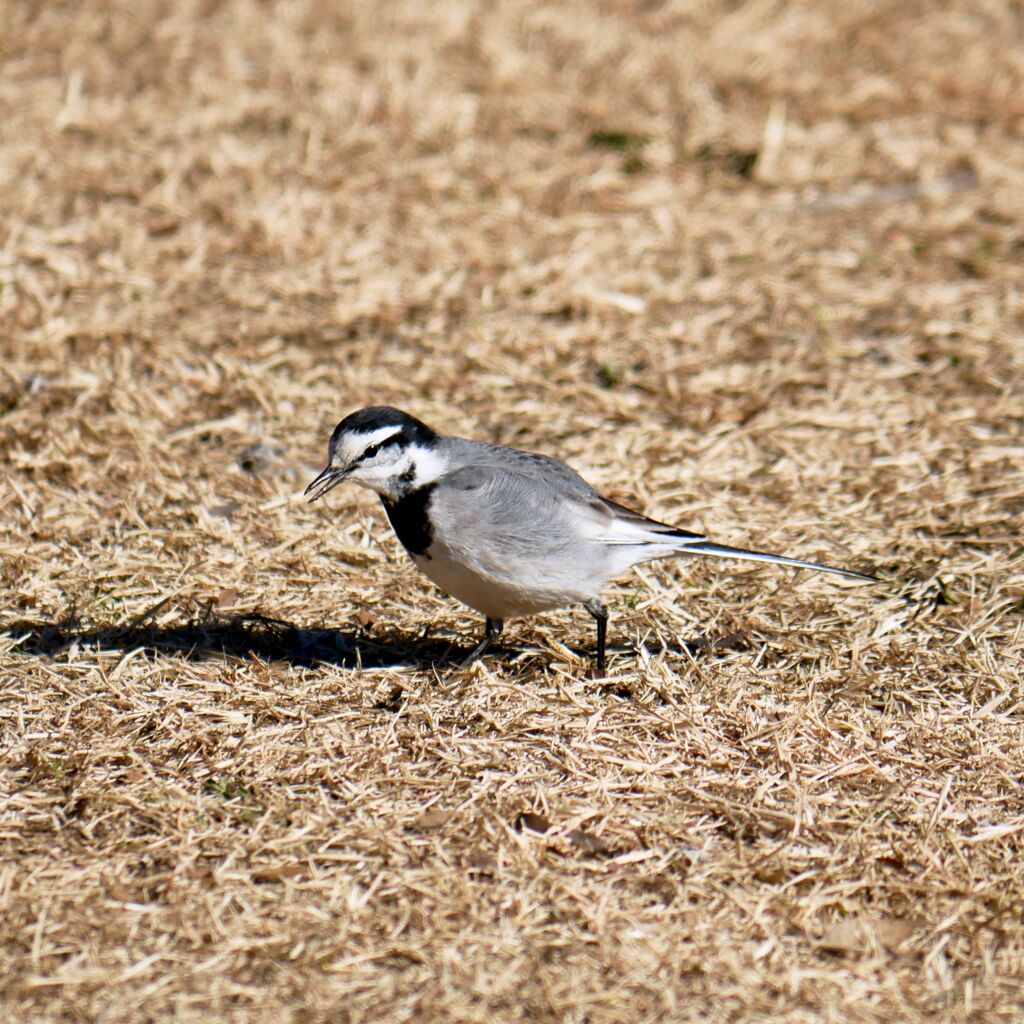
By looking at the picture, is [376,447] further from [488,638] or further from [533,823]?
[533,823]

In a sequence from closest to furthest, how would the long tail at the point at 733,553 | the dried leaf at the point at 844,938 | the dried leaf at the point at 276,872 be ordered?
the dried leaf at the point at 844,938
the dried leaf at the point at 276,872
the long tail at the point at 733,553

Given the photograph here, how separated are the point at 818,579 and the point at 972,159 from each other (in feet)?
18.2

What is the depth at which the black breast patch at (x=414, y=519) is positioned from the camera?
17.1ft

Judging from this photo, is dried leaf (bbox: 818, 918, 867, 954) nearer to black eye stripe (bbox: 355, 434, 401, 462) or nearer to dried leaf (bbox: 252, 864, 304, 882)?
dried leaf (bbox: 252, 864, 304, 882)

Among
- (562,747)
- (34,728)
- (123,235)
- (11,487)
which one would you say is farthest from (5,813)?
(123,235)

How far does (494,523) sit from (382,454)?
49 centimetres

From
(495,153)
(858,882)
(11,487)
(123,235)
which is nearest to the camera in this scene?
(858,882)

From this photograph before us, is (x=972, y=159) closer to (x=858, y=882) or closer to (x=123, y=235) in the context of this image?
(x=123, y=235)

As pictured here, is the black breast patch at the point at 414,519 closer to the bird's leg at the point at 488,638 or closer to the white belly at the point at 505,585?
the white belly at the point at 505,585

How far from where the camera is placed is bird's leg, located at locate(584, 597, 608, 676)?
5383 mm

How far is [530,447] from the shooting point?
7.17 meters

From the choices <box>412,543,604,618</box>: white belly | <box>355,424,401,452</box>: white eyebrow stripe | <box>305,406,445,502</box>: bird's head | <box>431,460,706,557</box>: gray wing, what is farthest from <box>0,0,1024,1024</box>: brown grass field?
<box>355,424,401,452</box>: white eyebrow stripe

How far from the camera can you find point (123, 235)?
8805 millimetres

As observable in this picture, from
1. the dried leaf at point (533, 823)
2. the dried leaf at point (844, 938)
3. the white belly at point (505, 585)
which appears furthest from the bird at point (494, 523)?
the dried leaf at point (844, 938)
